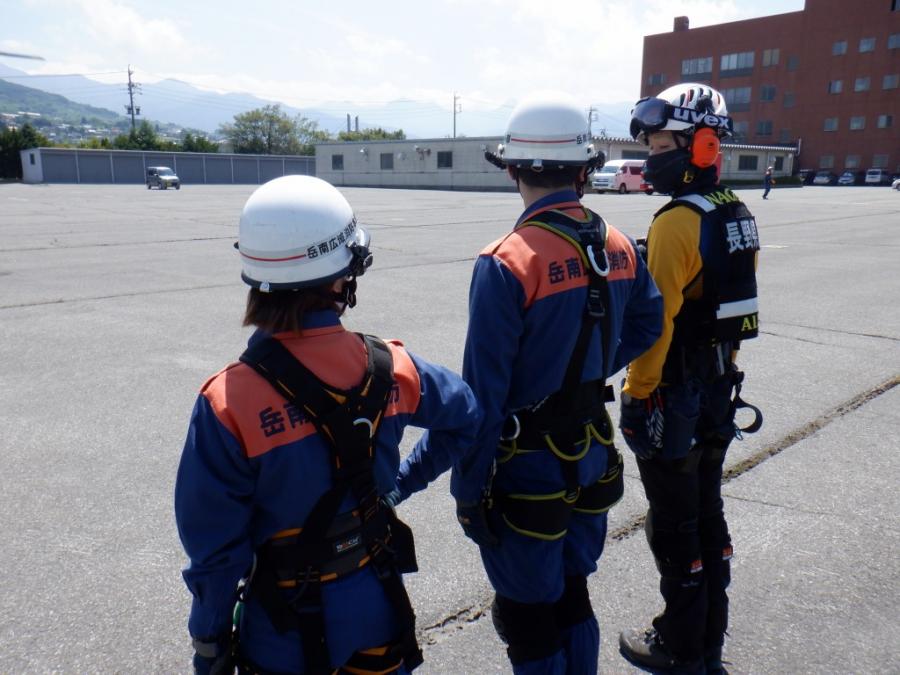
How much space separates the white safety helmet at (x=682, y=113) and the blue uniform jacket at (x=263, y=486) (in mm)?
1692

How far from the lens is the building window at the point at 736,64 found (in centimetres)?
7788

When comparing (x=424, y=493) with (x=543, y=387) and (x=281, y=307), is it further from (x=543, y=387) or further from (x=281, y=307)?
(x=281, y=307)

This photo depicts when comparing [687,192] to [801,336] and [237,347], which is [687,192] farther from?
[801,336]

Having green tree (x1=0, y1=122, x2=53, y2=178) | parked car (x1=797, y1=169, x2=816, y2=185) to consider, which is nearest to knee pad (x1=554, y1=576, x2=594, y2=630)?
green tree (x1=0, y1=122, x2=53, y2=178)

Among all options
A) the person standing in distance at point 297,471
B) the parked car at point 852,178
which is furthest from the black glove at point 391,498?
the parked car at point 852,178

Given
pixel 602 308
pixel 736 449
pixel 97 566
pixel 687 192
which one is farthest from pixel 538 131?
pixel 736 449

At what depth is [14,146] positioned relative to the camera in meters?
62.3

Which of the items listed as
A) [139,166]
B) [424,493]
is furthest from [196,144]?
[424,493]

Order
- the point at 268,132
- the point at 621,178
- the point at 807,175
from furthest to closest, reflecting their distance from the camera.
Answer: the point at 268,132 → the point at 807,175 → the point at 621,178

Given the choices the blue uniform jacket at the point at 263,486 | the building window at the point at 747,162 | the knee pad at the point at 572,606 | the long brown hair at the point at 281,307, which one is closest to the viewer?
the blue uniform jacket at the point at 263,486

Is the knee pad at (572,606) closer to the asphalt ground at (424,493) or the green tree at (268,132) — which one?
the asphalt ground at (424,493)

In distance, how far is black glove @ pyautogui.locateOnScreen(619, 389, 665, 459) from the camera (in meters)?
2.83

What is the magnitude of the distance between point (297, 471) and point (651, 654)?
188cm

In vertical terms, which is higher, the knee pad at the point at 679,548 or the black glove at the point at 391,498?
the black glove at the point at 391,498
